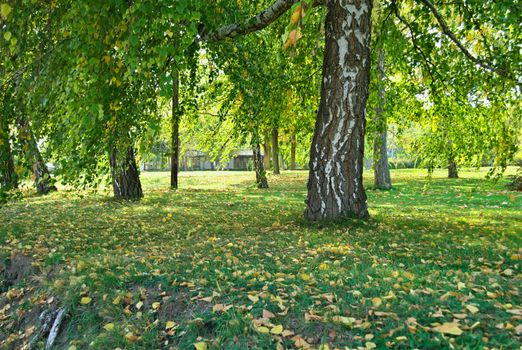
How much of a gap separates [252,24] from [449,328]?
416cm

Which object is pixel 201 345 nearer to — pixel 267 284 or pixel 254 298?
pixel 254 298

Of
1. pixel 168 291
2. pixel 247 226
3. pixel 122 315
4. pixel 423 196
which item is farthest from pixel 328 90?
pixel 423 196

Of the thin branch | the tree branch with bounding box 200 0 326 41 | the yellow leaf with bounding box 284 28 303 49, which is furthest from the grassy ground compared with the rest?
the tree branch with bounding box 200 0 326 41

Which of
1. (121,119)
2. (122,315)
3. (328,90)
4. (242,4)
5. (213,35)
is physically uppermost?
(242,4)

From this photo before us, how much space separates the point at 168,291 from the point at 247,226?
2.71 m

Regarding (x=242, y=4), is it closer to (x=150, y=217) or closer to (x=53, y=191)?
(x=150, y=217)

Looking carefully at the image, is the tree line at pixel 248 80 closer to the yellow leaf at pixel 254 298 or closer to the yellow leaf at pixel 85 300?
the yellow leaf at pixel 85 300

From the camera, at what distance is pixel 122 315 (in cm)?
332

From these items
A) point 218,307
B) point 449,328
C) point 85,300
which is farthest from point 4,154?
point 449,328

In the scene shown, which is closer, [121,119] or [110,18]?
[110,18]

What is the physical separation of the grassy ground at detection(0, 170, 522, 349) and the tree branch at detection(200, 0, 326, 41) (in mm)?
2571

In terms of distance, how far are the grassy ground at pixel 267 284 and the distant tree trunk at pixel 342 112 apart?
40 centimetres

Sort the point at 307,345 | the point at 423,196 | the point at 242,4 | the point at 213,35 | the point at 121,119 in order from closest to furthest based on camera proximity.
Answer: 1. the point at 307,345
2. the point at 121,119
3. the point at 213,35
4. the point at 242,4
5. the point at 423,196

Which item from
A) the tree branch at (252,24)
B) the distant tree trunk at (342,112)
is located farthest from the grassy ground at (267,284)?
the tree branch at (252,24)
